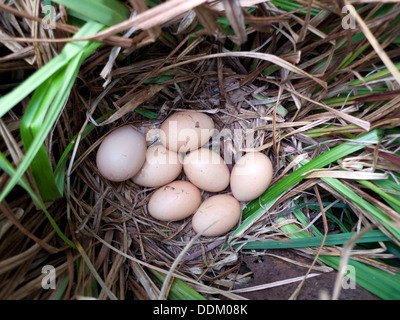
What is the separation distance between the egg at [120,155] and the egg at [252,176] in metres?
0.38

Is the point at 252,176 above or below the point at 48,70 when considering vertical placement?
below

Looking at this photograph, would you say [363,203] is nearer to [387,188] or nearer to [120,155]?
[387,188]

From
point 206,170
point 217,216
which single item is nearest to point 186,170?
point 206,170

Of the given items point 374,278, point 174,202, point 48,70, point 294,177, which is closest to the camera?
point 48,70

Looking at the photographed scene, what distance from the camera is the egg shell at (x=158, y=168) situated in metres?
1.14

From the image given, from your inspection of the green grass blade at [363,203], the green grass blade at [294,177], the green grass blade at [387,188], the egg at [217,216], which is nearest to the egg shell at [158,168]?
the egg at [217,216]

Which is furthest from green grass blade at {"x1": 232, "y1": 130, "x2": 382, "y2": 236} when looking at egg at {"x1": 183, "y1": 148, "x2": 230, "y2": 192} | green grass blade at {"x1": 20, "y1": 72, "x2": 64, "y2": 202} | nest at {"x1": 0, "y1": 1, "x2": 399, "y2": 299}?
green grass blade at {"x1": 20, "y1": 72, "x2": 64, "y2": 202}

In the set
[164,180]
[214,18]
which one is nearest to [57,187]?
[164,180]

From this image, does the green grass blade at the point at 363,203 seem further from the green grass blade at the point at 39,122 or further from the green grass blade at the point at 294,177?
the green grass blade at the point at 39,122

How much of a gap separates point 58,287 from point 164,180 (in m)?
0.50

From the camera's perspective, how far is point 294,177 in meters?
1.01

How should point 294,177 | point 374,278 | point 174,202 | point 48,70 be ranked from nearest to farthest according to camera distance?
point 48,70 → point 374,278 → point 294,177 → point 174,202

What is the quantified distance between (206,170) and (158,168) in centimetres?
19

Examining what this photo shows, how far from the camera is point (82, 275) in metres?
0.89
